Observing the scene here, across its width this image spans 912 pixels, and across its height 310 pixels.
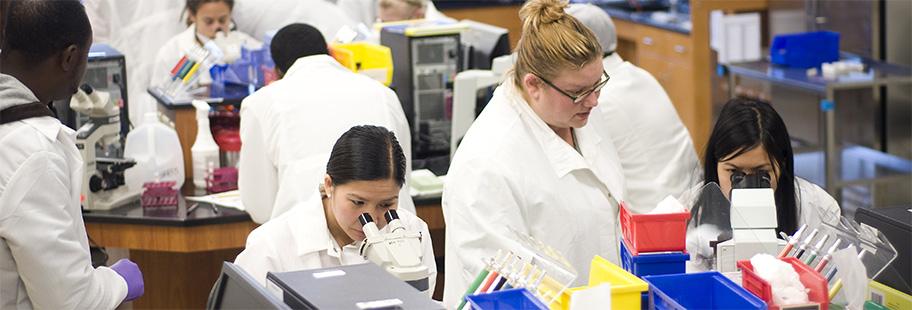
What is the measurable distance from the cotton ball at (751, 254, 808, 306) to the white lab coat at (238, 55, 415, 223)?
6.34 feet

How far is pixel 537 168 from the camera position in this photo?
2973 mm

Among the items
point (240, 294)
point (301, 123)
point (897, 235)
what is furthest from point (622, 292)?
point (301, 123)

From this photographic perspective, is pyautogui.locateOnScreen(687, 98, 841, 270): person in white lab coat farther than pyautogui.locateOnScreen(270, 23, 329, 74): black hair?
No

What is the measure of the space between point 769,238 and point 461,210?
0.82 m

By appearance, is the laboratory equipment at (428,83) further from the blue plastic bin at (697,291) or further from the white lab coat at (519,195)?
the blue plastic bin at (697,291)

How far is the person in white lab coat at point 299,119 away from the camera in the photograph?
12.9 ft

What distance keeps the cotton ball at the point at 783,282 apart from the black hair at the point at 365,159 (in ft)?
3.37

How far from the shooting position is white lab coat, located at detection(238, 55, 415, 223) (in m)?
3.93

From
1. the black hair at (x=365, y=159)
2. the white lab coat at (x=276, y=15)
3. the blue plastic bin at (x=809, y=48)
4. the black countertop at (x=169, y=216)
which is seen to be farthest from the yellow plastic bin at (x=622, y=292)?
the blue plastic bin at (x=809, y=48)

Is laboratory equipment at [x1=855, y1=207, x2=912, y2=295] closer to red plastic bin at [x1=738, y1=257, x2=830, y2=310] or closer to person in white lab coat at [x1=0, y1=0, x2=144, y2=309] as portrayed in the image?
red plastic bin at [x1=738, y1=257, x2=830, y2=310]

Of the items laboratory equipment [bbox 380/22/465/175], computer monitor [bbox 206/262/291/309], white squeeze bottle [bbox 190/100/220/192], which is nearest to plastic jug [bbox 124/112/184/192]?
white squeeze bottle [bbox 190/100/220/192]

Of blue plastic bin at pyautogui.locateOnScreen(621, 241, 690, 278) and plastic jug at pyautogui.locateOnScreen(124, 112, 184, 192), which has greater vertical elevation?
blue plastic bin at pyautogui.locateOnScreen(621, 241, 690, 278)

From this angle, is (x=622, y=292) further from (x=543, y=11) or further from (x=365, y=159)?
(x=543, y=11)

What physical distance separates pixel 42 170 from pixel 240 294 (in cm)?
89
